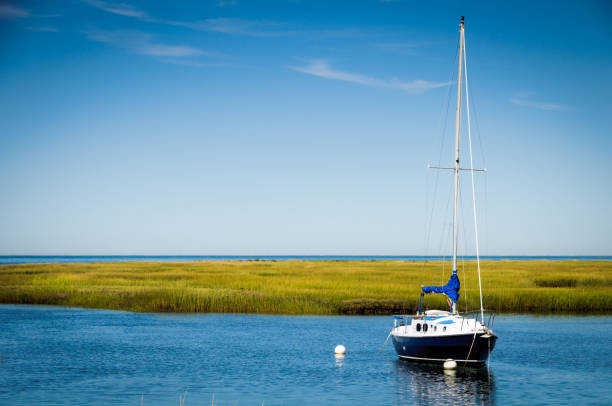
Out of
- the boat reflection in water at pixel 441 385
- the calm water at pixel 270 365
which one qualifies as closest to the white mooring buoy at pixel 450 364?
the boat reflection in water at pixel 441 385

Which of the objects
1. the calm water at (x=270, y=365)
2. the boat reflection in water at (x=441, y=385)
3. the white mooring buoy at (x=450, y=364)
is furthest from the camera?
the white mooring buoy at (x=450, y=364)

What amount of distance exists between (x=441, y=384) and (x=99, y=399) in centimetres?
1415

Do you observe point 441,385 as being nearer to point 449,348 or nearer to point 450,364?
point 450,364

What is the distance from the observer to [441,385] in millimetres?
28078

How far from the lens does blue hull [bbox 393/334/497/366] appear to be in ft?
99.8

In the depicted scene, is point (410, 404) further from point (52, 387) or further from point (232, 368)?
point (52, 387)

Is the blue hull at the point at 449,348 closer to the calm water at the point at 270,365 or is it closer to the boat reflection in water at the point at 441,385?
the boat reflection in water at the point at 441,385

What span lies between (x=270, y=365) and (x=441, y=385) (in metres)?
8.46

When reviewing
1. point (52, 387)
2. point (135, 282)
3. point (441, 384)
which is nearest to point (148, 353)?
point (52, 387)

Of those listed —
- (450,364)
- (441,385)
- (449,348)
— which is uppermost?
(449,348)

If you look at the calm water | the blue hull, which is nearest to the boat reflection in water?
the calm water

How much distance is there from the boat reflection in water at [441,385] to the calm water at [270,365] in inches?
3.0

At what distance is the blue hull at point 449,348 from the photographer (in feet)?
99.8

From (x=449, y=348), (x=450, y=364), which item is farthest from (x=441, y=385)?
(x=449, y=348)
